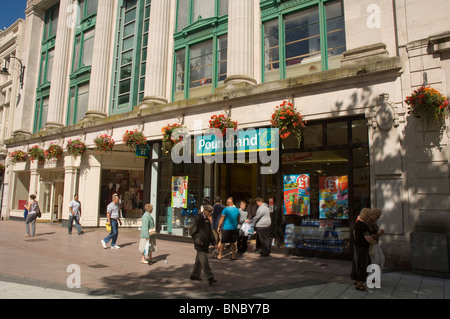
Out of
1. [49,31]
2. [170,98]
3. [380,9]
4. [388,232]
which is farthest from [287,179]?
[49,31]

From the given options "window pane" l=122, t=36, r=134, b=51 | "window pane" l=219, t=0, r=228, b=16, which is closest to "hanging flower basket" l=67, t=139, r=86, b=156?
"window pane" l=122, t=36, r=134, b=51

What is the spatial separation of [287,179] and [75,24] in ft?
58.8

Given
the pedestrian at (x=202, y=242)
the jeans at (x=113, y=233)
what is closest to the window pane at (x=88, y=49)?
the jeans at (x=113, y=233)

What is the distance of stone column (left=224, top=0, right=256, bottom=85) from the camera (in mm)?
12188

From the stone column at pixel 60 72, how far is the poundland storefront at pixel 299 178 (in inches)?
431

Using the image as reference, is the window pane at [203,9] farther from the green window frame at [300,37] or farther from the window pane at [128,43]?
the window pane at [128,43]

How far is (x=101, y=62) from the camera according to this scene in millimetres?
A: 17781

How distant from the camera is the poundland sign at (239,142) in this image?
10.9m

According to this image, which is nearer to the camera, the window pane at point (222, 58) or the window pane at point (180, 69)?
the window pane at point (222, 58)

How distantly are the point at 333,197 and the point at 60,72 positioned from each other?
18.5 metres

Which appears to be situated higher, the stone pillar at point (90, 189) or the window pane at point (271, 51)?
the window pane at point (271, 51)

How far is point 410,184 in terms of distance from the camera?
8352mm

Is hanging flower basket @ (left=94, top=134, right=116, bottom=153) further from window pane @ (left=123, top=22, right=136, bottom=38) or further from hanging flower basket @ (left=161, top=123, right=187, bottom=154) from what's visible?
window pane @ (left=123, top=22, right=136, bottom=38)

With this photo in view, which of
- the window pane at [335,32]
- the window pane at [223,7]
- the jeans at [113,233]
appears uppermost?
the window pane at [223,7]
